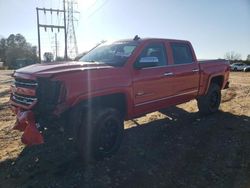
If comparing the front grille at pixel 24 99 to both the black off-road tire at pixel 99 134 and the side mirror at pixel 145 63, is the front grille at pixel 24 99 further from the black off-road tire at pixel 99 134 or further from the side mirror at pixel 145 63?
the side mirror at pixel 145 63

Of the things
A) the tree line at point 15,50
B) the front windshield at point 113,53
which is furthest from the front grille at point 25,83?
the tree line at point 15,50

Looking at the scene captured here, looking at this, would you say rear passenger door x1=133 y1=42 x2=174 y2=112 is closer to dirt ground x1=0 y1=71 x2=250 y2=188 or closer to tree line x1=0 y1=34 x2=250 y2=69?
dirt ground x1=0 y1=71 x2=250 y2=188

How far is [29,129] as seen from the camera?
434cm

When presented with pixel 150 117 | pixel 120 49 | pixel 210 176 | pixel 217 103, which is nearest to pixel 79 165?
pixel 210 176

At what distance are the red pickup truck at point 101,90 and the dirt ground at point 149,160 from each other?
1.46 feet

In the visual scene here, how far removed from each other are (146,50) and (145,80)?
0.67 metres

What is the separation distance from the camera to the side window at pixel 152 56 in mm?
5492

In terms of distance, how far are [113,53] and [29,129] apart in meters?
2.35

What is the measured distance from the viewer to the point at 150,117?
797cm

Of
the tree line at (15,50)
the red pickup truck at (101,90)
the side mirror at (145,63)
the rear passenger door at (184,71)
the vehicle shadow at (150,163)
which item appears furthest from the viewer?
the tree line at (15,50)

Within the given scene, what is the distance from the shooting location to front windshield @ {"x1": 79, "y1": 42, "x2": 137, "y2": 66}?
557 cm

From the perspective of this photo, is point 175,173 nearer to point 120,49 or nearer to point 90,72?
point 90,72

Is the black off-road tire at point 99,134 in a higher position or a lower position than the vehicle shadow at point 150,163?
higher

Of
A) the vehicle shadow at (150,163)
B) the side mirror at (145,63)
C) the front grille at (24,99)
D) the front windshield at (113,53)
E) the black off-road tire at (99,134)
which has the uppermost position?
the front windshield at (113,53)
